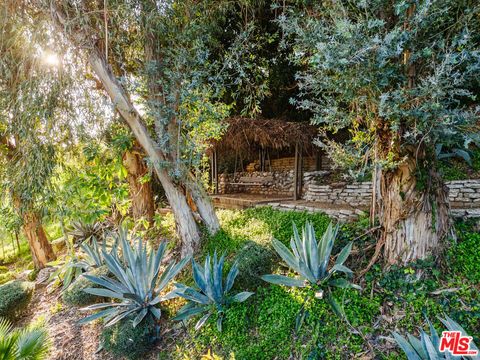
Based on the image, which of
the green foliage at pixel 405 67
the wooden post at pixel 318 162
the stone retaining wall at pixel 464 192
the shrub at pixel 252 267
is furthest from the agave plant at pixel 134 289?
the wooden post at pixel 318 162

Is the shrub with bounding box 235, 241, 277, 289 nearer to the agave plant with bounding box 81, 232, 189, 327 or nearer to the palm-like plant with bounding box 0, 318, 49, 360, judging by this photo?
the agave plant with bounding box 81, 232, 189, 327

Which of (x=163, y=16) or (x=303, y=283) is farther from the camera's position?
(x=163, y=16)

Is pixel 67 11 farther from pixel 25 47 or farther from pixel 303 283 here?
pixel 303 283

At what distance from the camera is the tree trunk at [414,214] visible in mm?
2982

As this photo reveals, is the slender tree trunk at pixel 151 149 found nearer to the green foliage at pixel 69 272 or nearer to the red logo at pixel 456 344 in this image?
the green foliage at pixel 69 272

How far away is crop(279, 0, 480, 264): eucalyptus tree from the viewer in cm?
235

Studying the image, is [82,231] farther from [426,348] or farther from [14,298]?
[426,348]

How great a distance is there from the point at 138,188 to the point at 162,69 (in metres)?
3.02

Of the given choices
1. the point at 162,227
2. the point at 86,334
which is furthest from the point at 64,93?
the point at 86,334

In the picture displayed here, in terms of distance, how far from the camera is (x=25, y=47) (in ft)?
14.2

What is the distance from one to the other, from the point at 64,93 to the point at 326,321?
4928mm

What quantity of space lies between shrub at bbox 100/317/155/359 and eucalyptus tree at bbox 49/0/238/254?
64.3 inches

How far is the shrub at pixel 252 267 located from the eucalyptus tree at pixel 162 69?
1.59 meters

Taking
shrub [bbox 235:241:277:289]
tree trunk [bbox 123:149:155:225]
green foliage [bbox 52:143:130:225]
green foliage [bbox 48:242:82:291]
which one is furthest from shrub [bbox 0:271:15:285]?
shrub [bbox 235:241:277:289]
